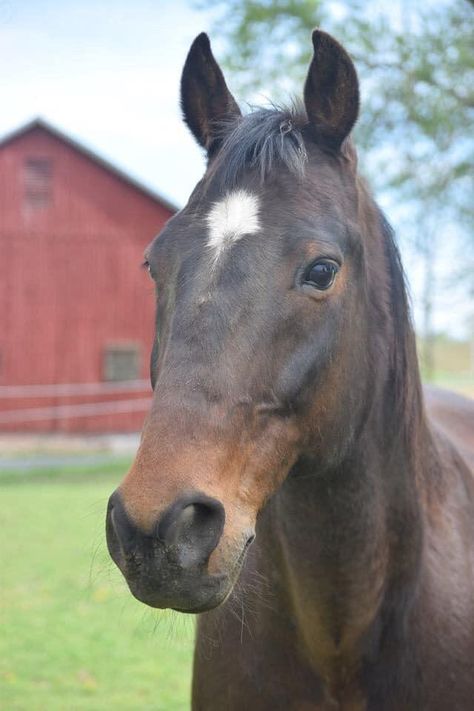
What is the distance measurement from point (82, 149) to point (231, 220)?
22.1 meters

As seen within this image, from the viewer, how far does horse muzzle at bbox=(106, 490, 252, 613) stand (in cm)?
181

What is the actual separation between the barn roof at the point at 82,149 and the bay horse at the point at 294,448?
20642mm

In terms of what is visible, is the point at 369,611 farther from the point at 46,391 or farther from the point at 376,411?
the point at 46,391

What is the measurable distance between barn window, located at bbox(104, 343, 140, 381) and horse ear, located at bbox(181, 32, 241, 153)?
797 inches

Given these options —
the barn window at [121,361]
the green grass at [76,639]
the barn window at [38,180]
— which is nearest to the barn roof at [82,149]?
the barn window at [38,180]

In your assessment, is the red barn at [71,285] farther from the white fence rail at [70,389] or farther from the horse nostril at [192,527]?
the horse nostril at [192,527]

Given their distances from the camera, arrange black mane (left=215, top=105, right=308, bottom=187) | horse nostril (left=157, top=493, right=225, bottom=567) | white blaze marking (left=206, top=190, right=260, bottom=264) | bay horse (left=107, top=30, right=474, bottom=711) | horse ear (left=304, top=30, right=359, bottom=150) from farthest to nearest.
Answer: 1. horse ear (left=304, top=30, right=359, bottom=150)
2. black mane (left=215, top=105, right=308, bottom=187)
3. white blaze marking (left=206, top=190, right=260, bottom=264)
4. bay horse (left=107, top=30, right=474, bottom=711)
5. horse nostril (left=157, top=493, right=225, bottom=567)

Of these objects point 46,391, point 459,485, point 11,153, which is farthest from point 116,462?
point 459,485

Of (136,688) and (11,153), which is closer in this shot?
(136,688)

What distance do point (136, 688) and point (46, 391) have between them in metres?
17.2

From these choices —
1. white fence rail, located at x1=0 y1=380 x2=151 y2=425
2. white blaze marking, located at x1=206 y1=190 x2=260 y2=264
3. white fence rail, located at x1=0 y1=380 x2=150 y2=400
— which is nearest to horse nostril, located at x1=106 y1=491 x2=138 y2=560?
white blaze marking, located at x1=206 y1=190 x2=260 y2=264

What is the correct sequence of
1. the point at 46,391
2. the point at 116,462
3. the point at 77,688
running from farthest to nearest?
1. the point at 46,391
2. the point at 116,462
3. the point at 77,688

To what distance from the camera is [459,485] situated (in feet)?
10.3

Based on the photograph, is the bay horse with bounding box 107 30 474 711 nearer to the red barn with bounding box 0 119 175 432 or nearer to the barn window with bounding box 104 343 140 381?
the red barn with bounding box 0 119 175 432
